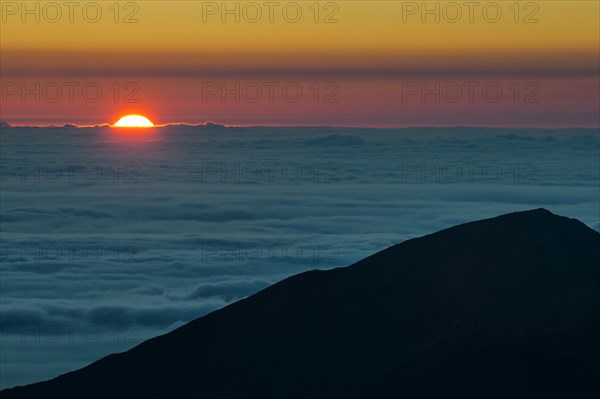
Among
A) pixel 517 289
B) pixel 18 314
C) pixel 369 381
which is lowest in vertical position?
pixel 18 314

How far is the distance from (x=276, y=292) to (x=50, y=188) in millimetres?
156465

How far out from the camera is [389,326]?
773 inches

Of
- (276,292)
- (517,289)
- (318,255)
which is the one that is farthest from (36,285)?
(517,289)

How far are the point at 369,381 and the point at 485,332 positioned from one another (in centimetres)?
266

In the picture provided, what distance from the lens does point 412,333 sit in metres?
19.0

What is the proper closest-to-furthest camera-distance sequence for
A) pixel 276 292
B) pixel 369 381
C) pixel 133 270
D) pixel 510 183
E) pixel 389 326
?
pixel 369 381, pixel 389 326, pixel 276 292, pixel 133 270, pixel 510 183

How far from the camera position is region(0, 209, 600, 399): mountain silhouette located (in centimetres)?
1716

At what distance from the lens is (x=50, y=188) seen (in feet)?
566

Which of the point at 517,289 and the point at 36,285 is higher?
the point at 517,289

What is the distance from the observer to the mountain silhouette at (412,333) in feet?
56.3

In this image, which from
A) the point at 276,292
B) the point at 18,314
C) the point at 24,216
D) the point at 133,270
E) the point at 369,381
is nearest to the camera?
the point at 369,381

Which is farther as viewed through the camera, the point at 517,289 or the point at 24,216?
the point at 24,216

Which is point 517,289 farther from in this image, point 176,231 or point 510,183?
point 510,183

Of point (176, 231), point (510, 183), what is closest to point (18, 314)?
point (176, 231)
